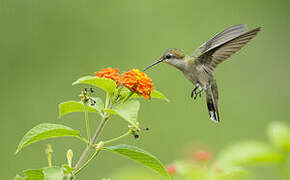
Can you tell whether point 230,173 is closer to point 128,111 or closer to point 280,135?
point 128,111

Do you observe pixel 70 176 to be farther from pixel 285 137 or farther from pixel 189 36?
pixel 189 36

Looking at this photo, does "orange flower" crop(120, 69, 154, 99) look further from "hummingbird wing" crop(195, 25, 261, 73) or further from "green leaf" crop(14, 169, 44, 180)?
"hummingbird wing" crop(195, 25, 261, 73)

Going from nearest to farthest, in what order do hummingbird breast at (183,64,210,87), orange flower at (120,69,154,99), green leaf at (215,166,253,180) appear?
1. orange flower at (120,69,154,99)
2. green leaf at (215,166,253,180)
3. hummingbird breast at (183,64,210,87)

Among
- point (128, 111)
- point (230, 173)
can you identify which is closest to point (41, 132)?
point (128, 111)

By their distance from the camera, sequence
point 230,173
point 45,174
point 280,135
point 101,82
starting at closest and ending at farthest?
1. point 45,174
2. point 101,82
3. point 230,173
4. point 280,135

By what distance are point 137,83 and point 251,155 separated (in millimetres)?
1151

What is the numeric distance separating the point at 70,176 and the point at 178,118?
6523mm

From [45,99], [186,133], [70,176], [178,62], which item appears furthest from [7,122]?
[70,176]

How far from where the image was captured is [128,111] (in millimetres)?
1895

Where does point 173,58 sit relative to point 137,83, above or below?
above

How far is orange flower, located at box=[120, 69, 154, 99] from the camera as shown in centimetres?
209

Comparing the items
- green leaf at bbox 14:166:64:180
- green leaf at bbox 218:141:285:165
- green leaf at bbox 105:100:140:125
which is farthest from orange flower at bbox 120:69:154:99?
green leaf at bbox 218:141:285:165

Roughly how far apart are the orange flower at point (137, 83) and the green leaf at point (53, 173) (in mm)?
544

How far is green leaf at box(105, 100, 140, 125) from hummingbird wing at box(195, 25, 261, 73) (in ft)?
4.01
